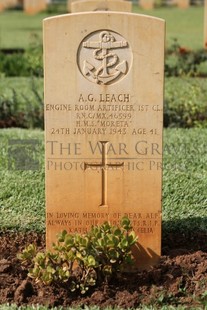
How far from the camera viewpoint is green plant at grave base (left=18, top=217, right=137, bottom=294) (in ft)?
13.0

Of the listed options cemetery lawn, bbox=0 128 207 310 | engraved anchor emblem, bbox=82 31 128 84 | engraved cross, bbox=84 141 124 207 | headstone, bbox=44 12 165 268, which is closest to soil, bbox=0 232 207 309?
cemetery lawn, bbox=0 128 207 310

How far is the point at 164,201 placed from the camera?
523 centimetres

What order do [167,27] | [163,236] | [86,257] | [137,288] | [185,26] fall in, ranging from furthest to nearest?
[185,26] < [167,27] < [163,236] < [137,288] < [86,257]

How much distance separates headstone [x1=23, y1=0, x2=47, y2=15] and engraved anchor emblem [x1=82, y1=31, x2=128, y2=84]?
977 inches

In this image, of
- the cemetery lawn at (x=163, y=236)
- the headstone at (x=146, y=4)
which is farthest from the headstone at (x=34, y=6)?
the cemetery lawn at (x=163, y=236)

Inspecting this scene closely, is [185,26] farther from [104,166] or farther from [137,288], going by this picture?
[137,288]

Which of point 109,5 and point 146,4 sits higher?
point 146,4

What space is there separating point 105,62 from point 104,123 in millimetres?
328

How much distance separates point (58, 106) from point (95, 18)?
0.51 m

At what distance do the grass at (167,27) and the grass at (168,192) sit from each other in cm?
948

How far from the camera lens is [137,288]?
4.08 metres

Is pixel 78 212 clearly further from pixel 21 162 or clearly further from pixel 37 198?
pixel 21 162

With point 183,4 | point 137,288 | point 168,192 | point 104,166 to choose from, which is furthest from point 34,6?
point 137,288

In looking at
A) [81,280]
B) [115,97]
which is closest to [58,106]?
[115,97]
